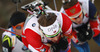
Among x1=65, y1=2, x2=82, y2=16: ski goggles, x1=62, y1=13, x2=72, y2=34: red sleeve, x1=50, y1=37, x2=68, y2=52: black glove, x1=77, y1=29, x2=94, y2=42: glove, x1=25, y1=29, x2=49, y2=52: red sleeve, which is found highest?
x1=65, y1=2, x2=82, y2=16: ski goggles

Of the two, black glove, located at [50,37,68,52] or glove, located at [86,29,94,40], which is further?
glove, located at [86,29,94,40]

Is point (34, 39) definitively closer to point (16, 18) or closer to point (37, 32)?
point (37, 32)

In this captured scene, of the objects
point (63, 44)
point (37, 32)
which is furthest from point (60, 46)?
point (37, 32)

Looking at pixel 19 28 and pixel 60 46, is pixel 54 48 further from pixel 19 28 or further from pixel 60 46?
pixel 19 28

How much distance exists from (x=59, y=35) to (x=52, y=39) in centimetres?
4

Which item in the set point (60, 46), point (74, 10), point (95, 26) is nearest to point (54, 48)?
point (60, 46)

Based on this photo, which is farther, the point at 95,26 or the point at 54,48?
the point at 95,26

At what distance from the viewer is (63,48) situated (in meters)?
0.75

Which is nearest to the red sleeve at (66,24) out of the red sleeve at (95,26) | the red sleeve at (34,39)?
the red sleeve at (34,39)

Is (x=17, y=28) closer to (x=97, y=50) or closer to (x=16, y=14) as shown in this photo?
(x=16, y=14)

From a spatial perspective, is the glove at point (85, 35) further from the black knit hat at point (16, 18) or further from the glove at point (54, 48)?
the black knit hat at point (16, 18)

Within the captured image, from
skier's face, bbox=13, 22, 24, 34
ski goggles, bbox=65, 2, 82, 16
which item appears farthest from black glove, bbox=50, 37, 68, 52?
skier's face, bbox=13, 22, 24, 34

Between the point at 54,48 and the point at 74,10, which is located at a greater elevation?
the point at 74,10

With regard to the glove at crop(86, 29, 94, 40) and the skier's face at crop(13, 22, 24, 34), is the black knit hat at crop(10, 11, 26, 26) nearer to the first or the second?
the skier's face at crop(13, 22, 24, 34)
